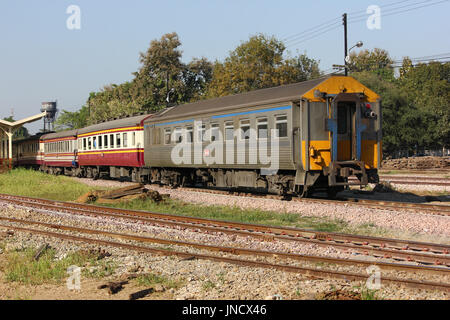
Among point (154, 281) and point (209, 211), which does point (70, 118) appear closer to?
point (209, 211)

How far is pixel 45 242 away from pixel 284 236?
5.07 meters

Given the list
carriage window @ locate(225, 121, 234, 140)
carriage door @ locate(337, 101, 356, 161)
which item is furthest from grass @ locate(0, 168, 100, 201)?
carriage door @ locate(337, 101, 356, 161)

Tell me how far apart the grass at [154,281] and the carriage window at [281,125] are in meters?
8.80

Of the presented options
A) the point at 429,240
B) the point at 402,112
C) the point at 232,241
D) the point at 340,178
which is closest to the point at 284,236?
the point at 232,241

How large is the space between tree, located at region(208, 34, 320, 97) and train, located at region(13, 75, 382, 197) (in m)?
20.4

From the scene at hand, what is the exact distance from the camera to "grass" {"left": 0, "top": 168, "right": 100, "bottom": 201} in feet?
69.6

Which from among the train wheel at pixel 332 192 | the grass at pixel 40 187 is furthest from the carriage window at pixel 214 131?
the grass at pixel 40 187

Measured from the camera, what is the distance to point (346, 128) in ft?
Answer: 50.3

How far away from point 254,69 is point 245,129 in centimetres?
2716

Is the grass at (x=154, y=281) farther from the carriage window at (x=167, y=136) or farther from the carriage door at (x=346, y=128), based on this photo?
the carriage window at (x=167, y=136)

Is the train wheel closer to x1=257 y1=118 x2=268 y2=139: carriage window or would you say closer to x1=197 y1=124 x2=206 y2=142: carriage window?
x1=257 y1=118 x2=268 y2=139: carriage window

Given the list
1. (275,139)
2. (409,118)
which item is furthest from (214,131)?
(409,118)

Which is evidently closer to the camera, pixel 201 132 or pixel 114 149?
pixel 201 132
